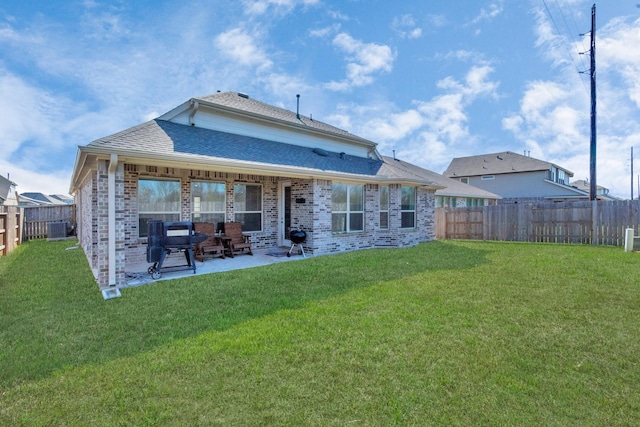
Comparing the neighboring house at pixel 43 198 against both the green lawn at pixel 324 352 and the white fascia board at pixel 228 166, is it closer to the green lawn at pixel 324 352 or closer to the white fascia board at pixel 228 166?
the white fascia board at pixel 228 166

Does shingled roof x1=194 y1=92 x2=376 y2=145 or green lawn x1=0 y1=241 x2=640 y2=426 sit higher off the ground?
shingled roof x1=194 y1=92 x2=376 y2=145

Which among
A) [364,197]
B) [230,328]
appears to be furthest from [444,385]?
[364,197]

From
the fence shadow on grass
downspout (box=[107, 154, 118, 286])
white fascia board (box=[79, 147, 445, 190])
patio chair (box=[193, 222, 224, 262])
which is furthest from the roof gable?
the fence shadow on grass

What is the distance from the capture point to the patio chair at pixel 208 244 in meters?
8.78

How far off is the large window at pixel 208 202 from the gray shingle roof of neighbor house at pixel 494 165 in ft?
96.7

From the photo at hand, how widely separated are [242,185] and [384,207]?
5.62 metres

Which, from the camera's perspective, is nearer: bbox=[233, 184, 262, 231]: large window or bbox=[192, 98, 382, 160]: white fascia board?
bbox=[192, 98, 382, 160]: white fascia board

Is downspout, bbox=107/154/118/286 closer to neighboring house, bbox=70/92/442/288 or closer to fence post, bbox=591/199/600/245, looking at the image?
neighboring house, bbox=70/92/442/288

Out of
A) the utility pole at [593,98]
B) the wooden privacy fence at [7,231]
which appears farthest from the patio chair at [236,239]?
the utility pole at [593,98]

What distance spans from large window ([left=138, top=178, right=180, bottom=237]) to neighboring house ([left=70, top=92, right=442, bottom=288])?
26 millimetres

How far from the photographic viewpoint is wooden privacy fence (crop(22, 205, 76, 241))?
1581 centimetres

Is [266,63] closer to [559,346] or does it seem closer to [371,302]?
[371,302]

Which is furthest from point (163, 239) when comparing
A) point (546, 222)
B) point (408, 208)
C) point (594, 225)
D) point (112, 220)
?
point (594, 225)

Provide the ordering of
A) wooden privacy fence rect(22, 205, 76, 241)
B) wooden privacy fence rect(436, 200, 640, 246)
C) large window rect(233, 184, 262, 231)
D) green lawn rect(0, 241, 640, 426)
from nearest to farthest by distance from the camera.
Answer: green lawn rect(0, 241, 640, 426) → large window rect(233, 184, 262, 231) → wooden privacy fence rect(436, 200, 640, 246) → wooden privacy fence rect(22, 205, 76, 241)
